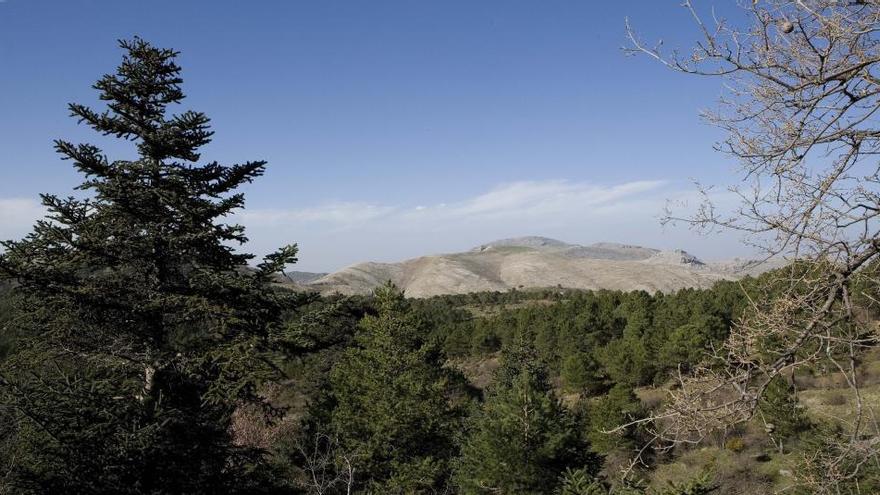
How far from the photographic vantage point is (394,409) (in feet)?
55.8

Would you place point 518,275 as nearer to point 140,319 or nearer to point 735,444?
point 735,444

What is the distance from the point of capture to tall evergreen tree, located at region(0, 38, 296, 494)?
7.25 m

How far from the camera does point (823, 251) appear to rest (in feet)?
10.2

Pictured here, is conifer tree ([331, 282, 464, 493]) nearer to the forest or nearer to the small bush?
the forest

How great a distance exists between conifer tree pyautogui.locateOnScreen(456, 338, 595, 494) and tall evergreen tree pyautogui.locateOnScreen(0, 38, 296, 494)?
617cm

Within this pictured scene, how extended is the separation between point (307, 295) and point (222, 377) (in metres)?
2.21

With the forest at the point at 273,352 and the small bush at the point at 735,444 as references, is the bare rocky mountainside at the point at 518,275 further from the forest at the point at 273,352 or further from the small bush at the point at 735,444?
→ the forest at the point at 273,352

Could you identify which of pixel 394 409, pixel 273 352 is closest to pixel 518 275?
pixel 394 409

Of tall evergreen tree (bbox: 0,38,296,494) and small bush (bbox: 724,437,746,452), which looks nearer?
tall evergreen tree (bbox: 0,38,296,494)

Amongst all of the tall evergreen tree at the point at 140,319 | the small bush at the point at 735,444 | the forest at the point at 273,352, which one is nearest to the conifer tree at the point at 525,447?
the forest at the point at 273,352

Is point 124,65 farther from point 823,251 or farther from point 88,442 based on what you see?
point 823,251

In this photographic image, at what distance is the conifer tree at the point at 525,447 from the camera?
12.5 m

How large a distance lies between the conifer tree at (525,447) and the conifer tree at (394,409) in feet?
12.2

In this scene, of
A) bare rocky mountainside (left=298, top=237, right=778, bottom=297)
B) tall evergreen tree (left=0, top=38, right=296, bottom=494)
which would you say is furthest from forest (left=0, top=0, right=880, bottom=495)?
bare rocky mountainside (left=298, top=237, right=778, bottom=297)
